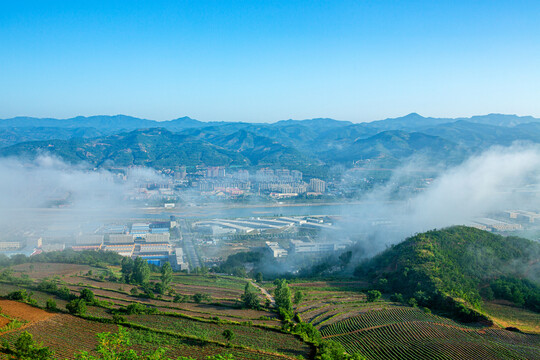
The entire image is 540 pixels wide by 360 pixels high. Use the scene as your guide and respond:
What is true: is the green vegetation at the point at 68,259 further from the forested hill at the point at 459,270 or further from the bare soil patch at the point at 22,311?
the forested hill at the point at 459,270

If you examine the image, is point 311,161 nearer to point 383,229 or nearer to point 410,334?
point 383,229

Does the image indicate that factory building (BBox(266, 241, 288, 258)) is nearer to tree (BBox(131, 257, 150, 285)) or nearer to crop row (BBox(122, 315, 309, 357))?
tree (BBox(131, 257, 150, 285))

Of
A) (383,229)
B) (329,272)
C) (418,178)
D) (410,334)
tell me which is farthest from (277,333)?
(418,178)

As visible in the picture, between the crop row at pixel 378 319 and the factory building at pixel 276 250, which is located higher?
the crop row at pixel 378 319

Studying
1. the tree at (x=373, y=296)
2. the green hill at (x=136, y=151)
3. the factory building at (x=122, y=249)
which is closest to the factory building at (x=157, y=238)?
the factory building at (x=122, y=249)

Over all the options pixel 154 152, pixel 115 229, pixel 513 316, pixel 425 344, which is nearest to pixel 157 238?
pixel 115 229

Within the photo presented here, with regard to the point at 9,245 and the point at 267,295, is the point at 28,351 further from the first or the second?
the point at 9,245

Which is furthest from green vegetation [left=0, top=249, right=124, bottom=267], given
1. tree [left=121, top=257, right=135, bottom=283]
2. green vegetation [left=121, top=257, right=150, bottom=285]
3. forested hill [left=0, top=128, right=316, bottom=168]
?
forested hill [left=0, top=128, right=316, bottom=168]

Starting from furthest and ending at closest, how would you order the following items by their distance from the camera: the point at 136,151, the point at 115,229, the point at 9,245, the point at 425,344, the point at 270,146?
1. the point at 270,146
2. the point at 136,151
3. the point at 115,229
4. the point at 9,245
5. the point at 425,344
